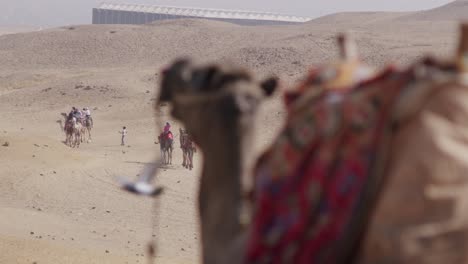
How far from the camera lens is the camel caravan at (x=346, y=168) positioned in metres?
3.03

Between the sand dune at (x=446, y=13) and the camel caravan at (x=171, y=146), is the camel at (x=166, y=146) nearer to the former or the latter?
the camel caravan at (x=171, y=146)

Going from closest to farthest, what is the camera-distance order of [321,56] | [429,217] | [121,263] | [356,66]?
1. [429,217]
2. [356,66]
3. [121,263]
4. [321,56]

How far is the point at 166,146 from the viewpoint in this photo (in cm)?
2741

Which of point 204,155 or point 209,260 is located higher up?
point 204,155

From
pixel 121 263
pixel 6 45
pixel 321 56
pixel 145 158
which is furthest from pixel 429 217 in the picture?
pixel 6 45

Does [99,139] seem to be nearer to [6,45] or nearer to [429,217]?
[429,217]

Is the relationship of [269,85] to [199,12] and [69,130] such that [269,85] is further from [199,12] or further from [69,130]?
[199,12]

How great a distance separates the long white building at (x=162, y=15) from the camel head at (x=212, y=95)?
108593 mm

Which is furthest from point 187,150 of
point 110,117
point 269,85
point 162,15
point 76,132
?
point 162,15

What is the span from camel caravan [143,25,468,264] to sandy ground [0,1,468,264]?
0.23m

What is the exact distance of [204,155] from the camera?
167 inches

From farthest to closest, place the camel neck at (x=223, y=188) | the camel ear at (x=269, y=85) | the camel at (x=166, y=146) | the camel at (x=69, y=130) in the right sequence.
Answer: the camel at (x=69, y=130) → the camel at (x=166, y=146) → the camel ear at (x=269, y=85) → the camel neck at (x=223, y=188)

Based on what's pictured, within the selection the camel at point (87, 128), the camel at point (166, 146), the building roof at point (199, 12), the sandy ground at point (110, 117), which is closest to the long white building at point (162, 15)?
the building roof at point (199, 12)

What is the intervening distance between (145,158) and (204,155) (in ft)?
Result: 85.1
